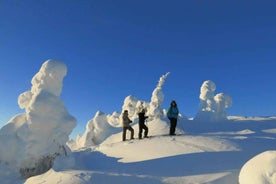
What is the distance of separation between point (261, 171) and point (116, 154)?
875 cm

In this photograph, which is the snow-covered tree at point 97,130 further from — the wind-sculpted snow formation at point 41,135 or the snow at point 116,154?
the wind-sculpted snow formation at point 41,135

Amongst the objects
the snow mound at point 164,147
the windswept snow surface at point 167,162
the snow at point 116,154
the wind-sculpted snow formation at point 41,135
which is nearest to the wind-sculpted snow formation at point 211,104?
the snow at point 116,154

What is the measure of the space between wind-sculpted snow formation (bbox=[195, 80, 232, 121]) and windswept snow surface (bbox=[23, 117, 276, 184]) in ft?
87.8

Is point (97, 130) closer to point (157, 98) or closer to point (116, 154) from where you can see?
point (157, 98)

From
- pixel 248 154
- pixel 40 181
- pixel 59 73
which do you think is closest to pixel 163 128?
pixel 59 73

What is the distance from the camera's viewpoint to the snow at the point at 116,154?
13695 millimetres

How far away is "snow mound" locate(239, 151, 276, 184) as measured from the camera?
10.9m

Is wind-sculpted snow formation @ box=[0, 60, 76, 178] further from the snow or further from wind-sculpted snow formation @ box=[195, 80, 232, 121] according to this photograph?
wind-sculpted snow formation @ box=[195, 80, 232, 121]

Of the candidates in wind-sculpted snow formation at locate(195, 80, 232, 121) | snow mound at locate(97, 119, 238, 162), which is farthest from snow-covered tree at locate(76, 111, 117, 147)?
snow mound at locate(97, 119, 238, 162)

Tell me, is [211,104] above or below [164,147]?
above

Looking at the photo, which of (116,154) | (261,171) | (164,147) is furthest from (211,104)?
(261,171)

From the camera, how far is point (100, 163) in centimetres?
1738

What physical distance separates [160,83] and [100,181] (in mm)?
36104

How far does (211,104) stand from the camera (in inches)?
1871
